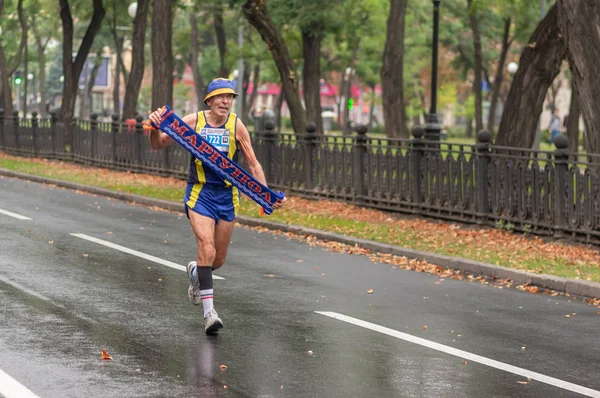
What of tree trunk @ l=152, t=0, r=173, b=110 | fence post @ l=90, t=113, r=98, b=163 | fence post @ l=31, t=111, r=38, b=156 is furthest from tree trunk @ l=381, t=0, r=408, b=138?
fence post @ l=31, t=111, r=38, b=156

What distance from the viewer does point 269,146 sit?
914 inches

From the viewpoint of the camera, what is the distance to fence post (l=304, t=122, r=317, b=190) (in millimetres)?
22058

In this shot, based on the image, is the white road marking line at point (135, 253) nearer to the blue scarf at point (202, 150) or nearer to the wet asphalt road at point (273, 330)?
the wet asphalt road at point (273, 330)

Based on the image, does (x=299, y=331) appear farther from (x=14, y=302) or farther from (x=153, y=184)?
(x=153, y=184)

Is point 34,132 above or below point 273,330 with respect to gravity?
above

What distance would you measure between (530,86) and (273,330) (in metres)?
13.4

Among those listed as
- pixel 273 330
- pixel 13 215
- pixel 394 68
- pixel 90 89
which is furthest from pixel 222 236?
pixel 90 89

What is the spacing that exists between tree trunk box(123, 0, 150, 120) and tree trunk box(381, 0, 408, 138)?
902 cm

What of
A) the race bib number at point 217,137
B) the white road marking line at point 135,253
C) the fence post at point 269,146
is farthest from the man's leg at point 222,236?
the fence post at point 269,146

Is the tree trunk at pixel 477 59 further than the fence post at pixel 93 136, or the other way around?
the tree trunk at pixel 477 59

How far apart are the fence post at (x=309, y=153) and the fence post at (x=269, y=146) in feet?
3.60

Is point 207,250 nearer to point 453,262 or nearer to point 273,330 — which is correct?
point 273,330

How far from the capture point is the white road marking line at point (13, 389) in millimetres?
6648

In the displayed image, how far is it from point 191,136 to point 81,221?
29.1 ft
